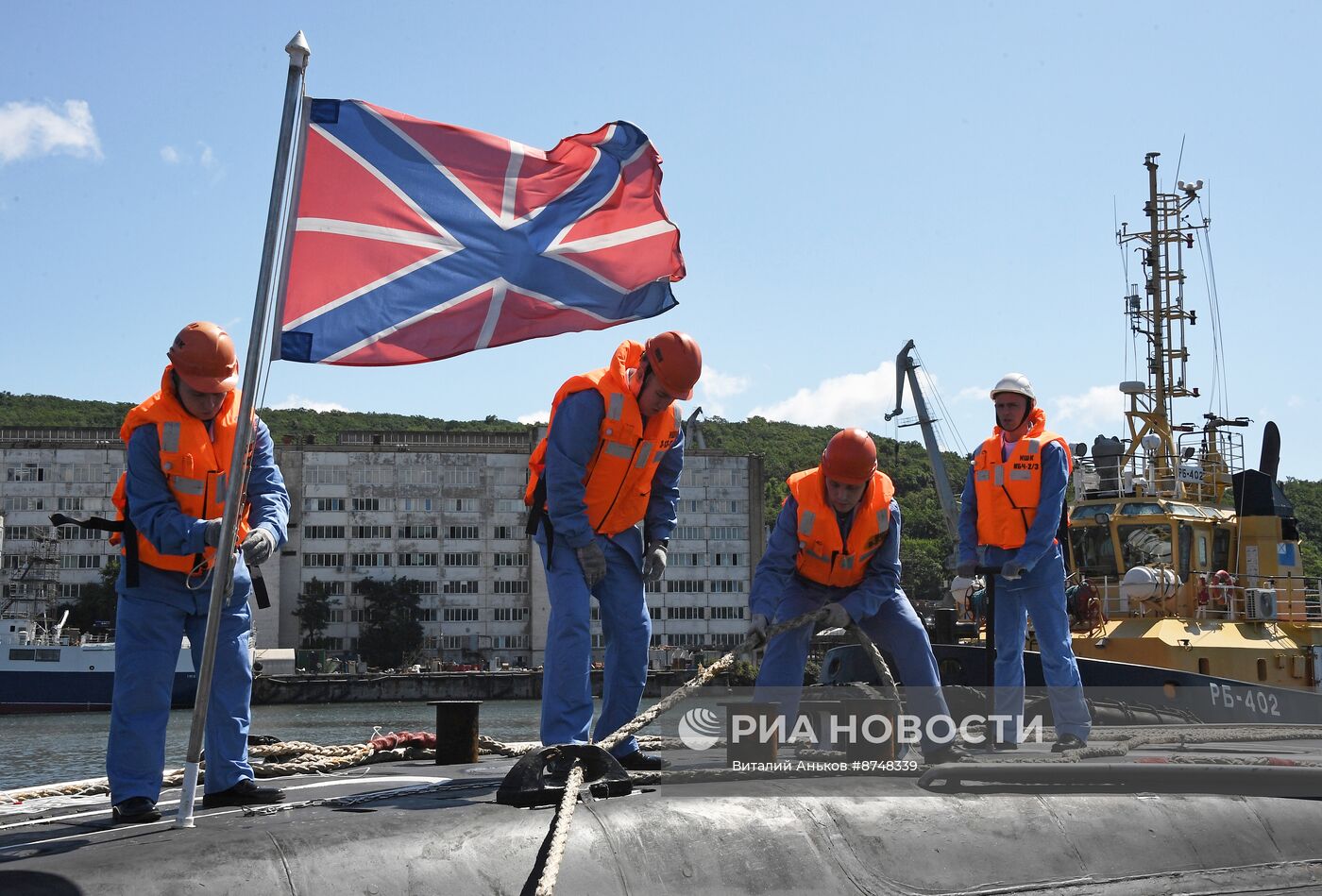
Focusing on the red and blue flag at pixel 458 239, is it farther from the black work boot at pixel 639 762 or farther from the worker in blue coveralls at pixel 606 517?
the black work boot at pixel 639 762

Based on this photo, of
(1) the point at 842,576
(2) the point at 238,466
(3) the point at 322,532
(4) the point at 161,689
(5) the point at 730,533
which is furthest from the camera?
(5) the point at 730,533

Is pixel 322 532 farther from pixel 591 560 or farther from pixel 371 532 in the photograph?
pixel 591 560

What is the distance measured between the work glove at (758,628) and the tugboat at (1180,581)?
847 cm

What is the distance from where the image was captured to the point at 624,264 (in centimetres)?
629

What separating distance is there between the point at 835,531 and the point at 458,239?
8.64 feet

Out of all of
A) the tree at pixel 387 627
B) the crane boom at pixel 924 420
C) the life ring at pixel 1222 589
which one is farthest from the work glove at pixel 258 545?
the tree at pixel 387 627

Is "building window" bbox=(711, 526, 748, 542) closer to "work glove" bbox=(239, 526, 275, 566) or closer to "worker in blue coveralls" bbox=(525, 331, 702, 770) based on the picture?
"worker in blue coveralls" bbox=(525, 331, 702, 770)

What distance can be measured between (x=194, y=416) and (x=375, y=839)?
2.15 meters

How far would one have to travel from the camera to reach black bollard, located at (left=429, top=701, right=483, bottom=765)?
6.93 metres

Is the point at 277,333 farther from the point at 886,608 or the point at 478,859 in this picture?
the point at 886,608

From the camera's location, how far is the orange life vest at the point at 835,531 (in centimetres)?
714

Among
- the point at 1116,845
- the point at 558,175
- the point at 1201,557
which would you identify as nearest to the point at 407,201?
the point at 558,175

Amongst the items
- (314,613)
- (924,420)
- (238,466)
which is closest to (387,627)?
(314,613)

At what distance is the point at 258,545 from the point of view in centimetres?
536
